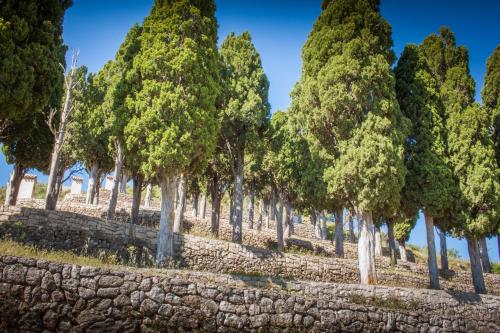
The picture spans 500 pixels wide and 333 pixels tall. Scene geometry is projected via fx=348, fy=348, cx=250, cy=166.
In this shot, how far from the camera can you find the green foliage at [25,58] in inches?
451

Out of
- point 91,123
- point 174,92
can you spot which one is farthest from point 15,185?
point 174,92

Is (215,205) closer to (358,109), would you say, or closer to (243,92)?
(243,92)

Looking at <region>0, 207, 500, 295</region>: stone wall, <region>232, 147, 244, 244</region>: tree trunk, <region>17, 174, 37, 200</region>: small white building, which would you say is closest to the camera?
<region>0, 207, 500, 295</region>: stone wall

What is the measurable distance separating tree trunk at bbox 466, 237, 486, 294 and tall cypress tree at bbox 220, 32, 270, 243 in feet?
40.0

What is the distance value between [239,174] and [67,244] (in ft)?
30.5

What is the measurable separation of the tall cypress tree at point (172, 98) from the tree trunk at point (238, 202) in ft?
16.8

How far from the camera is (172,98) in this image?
13492 mm

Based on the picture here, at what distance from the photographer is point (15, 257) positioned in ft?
22.7

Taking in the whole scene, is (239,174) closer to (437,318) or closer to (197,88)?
(197,88)

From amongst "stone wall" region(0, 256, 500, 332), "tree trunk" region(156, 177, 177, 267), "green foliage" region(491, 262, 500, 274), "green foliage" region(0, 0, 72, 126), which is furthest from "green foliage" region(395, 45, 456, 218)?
"green foliage" region(491, 262, 500, 274)

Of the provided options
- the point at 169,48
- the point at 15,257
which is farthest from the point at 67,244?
the point at 169,48

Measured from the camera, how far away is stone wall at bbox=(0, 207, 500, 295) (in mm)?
13477

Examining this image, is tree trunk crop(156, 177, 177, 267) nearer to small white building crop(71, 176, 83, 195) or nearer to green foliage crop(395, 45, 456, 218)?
green foliage crop(395, 45, 456, 218)

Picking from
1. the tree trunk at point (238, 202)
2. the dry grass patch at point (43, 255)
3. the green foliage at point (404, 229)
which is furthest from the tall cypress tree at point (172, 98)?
the green foliage at point (404, 229)
